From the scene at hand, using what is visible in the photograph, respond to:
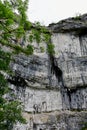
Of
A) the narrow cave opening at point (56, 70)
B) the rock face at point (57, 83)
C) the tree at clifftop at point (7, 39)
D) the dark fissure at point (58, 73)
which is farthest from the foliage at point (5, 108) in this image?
the narrow cave opening at point (56, 70)

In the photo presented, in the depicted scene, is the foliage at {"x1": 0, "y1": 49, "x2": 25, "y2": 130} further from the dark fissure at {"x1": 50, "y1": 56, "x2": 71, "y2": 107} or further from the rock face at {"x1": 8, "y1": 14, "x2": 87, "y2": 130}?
the dark fissure at {"x1": 50, "y1": 56, "x2": 71, "y2": 107}

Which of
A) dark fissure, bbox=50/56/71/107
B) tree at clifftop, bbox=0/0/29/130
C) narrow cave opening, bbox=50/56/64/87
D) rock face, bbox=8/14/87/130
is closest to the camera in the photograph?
tree at clifftop, bbox=0/0/29/130

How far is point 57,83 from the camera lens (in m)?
21.3

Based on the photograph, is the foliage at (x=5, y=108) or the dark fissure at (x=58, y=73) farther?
the dark fissure at (x=58, y=73)

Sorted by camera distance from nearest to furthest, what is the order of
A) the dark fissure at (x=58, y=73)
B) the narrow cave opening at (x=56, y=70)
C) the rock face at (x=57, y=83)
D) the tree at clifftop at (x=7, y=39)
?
the tree at clifftop at (x=7, y=39)
the rock face at (x=57, y=83)
the dark fissure at (x=58, y=73)
the narrow cave opening at (x=56, y=70)

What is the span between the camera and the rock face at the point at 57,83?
19.2 m

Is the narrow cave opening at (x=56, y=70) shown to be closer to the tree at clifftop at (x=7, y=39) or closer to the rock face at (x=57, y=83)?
the rock face at (x=57, y=83)

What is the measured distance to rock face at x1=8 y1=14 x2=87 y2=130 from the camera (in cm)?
1923

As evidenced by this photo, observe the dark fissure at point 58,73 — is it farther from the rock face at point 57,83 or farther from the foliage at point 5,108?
the foliage at point 5,108

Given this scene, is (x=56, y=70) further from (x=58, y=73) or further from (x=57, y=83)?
(x=57, y=83)

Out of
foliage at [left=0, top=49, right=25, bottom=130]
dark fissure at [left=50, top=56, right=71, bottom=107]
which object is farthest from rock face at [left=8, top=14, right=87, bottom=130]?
foliage at [left=0, top=49, right=25, bottom=130]

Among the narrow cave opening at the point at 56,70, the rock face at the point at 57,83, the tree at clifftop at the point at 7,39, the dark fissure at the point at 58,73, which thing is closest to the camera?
the tree at clifftop at the point at 7,39

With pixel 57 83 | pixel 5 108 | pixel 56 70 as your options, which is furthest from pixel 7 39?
pixel 56 70

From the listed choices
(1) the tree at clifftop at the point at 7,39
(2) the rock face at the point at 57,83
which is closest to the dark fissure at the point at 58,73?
(2) the rock face at the point at 57,83
